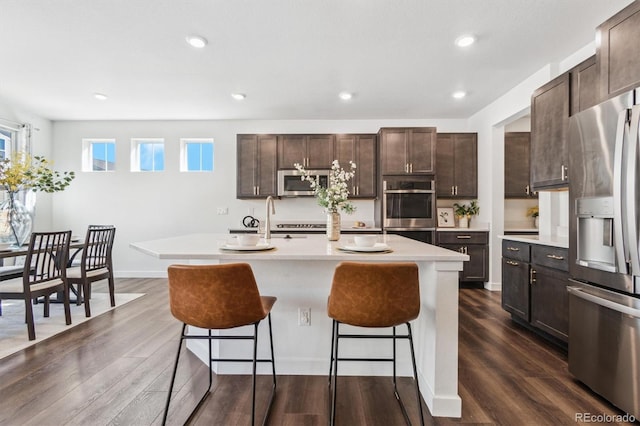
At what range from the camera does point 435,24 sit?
243 centimetres

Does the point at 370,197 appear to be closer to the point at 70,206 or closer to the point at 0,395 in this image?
the point at 0,395

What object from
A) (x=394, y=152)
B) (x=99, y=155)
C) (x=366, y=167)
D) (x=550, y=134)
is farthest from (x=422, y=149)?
(x=99, y=155)

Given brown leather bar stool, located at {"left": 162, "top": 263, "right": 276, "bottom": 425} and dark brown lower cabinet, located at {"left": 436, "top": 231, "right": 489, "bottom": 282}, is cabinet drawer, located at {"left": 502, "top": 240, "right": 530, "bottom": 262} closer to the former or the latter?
dark brown lower cabinet, located at {"left": 436, "top": 231, "right": 489, "bottom": 282}

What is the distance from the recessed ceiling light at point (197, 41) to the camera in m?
2.60

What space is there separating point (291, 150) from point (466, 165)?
2.70 m

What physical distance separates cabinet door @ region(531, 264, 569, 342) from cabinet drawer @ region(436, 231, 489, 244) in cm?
162

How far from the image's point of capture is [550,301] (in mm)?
2512

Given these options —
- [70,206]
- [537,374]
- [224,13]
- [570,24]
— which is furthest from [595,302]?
[70,206]

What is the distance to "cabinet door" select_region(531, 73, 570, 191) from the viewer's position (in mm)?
2487

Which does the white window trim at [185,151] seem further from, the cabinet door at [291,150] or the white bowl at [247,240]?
the white bowl at [247,240]

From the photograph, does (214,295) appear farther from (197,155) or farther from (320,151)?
(197,155)

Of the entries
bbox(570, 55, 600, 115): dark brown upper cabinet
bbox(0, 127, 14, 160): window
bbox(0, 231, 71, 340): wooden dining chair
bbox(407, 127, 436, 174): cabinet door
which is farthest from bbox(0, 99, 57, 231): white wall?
bbox(570, 55, 600, 115): dark brown upper cabinet

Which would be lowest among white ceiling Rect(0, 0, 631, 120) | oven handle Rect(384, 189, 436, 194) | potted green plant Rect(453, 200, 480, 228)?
potted green plant Rect(453, 200, 480, 228)

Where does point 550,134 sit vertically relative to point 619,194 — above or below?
above
